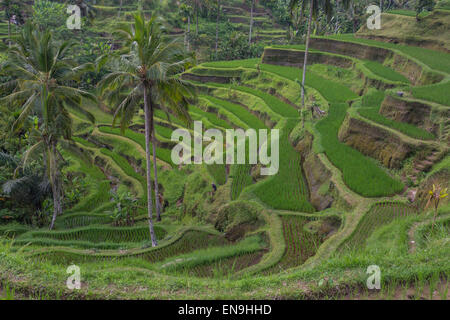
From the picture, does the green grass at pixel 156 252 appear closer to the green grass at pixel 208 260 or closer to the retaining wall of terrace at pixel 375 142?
the green grass at pixel 208 260

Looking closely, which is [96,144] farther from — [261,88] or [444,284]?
[444,284]

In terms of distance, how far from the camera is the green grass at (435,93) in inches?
489

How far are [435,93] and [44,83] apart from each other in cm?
1451

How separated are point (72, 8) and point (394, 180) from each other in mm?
41613

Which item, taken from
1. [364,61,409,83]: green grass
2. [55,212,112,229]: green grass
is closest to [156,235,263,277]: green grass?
[55,212,112,229]: green grass

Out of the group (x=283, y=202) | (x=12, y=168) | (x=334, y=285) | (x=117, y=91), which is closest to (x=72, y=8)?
(x=12, y=168)

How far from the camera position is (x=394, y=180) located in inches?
424

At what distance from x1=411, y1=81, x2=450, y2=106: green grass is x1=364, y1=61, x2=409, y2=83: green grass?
4285 mm

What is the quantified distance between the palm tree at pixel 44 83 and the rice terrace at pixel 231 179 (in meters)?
0.07

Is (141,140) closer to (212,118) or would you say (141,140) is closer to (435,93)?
(212,118)

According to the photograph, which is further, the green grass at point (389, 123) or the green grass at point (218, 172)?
the green grass at point (218, 172)

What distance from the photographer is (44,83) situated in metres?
11.1

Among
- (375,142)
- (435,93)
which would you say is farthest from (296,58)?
(375,142)

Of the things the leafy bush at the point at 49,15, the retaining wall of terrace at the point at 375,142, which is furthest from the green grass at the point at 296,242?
the leafy bush at the point at 49,15
